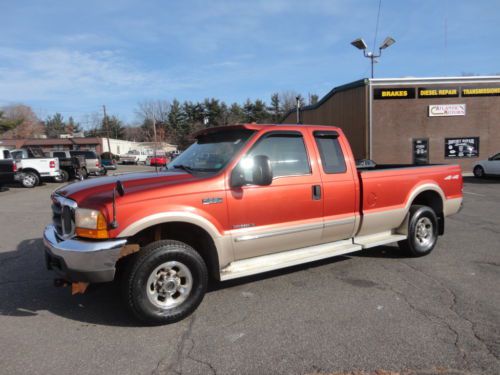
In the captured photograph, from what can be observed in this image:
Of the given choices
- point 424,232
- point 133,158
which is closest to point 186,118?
point 133,158

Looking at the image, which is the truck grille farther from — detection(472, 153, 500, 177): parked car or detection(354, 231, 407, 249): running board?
detection(472, 153, 500, 177): parked car

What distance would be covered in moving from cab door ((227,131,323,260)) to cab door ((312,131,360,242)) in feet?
0.45

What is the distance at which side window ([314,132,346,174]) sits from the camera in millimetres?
5113

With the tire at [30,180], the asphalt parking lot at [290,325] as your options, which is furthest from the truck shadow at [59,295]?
the tire at [30,180]

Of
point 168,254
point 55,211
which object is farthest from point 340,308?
point 55,211

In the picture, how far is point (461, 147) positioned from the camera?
2330 centimetres

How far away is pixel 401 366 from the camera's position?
10.2 ft

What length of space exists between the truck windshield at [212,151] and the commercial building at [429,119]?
62.8 feet

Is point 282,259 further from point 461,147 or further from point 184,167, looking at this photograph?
point 461,147

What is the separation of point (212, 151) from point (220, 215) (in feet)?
3.24

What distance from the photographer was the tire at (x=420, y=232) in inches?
234

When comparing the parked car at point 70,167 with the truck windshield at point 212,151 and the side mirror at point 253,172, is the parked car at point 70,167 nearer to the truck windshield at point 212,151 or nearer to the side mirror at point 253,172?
the truck windshield at point 212,151

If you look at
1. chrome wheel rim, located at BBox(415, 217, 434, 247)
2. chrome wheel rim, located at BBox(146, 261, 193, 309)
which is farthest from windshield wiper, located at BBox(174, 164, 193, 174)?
chrome wheel rim, located at BBox(415, 217, 434, 247)

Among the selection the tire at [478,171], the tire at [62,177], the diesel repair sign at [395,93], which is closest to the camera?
the tire at [478,171]
